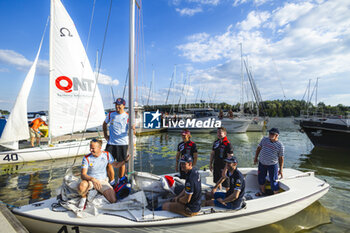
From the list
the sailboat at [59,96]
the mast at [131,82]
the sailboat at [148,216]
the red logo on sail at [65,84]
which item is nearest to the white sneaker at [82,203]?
the sailboat at [148,216]

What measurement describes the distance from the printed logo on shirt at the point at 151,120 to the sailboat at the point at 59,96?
14081mm

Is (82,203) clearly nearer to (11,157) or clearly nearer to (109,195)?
(109,195)

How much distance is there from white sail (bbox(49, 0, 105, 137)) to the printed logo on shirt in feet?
46.0

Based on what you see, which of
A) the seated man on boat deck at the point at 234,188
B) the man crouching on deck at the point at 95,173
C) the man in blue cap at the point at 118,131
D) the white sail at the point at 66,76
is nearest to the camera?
the man crouching on deck at the point at 95,173

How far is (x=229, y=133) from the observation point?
2247cm

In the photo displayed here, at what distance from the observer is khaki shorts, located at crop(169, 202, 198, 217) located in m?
2.87

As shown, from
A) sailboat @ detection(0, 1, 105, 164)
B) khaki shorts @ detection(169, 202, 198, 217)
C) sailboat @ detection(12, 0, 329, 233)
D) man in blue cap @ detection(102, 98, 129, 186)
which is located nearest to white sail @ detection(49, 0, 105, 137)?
sailboat @ detection(0, 1, 105, 164)

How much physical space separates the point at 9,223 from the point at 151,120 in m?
20.9

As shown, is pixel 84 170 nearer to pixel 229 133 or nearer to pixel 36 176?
pixel 36 176

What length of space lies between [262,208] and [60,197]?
3.68 m

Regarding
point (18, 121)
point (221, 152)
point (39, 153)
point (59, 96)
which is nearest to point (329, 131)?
point (221, 152)

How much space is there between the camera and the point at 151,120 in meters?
23.5

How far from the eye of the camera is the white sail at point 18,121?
7.35 m

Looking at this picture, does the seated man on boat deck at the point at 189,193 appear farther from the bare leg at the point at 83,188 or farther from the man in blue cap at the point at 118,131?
the man in blue cap at the point at 118,131
